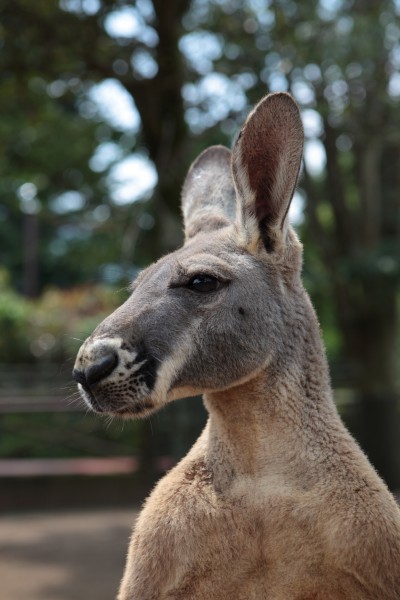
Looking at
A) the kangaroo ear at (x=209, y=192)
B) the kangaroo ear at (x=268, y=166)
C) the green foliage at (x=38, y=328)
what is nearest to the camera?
the kangaroo ear at (x=268, y=166)

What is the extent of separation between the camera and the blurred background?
9.27 meters

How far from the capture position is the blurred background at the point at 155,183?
927 cm

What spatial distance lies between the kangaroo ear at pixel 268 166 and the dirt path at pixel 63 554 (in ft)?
18.8

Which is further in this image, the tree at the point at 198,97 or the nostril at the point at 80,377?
the tree at the point at 198,97

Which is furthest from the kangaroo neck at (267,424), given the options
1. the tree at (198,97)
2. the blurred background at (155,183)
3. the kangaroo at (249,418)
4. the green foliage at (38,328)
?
the green foliage at (38,328)

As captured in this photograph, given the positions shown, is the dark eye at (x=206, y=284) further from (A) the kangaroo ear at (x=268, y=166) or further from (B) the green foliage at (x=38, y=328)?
(B) the green foliage at (x=38, y=328)

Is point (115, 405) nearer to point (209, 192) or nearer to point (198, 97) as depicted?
point (209, 192)

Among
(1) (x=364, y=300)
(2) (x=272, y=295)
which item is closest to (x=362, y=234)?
(1) (x=364, y=300)

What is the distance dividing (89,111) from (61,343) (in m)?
6.24

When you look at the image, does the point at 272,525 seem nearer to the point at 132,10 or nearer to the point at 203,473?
the point at 203,473

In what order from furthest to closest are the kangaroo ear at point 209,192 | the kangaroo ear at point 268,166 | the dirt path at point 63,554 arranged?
1. the dirt path at point 63,554
2. the kangaroo ear at point 209,192
3. the kangaroo ear at point 268,166

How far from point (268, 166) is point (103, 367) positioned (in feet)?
3.09

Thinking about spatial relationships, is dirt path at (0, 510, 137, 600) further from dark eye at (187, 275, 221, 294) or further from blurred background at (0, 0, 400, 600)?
dark eye at (187, 275, 221, 294)

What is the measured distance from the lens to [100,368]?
2725 mm
